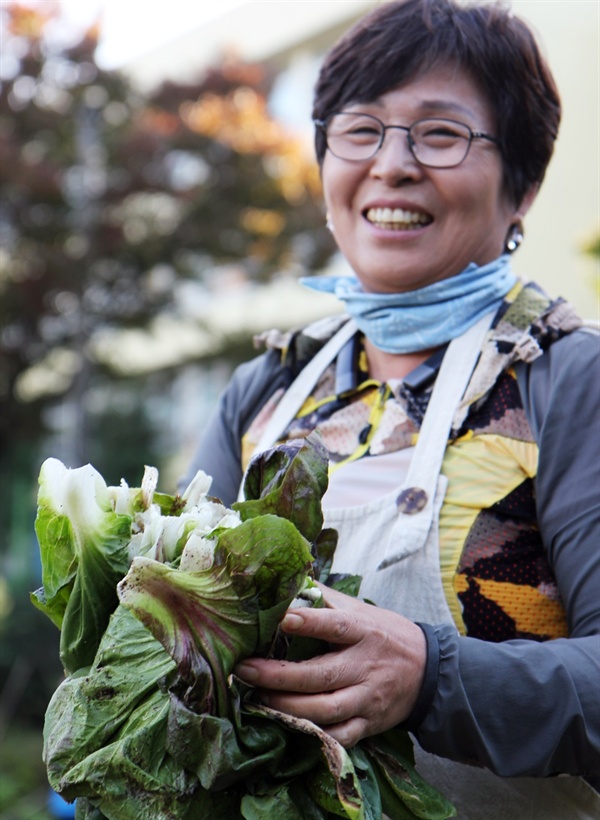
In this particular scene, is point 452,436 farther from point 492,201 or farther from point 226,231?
point 226,231

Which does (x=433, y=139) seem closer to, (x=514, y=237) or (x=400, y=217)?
(x=400, y=217)

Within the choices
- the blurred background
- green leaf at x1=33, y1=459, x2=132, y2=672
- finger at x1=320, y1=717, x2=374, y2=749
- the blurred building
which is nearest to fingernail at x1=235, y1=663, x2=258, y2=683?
finger at x1=320, y1=717, x2=374, y2=749

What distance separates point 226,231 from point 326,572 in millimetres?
9210

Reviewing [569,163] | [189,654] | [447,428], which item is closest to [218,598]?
[189,654]

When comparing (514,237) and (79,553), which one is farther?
(514,237)

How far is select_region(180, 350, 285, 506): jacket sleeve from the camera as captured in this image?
2.35 m

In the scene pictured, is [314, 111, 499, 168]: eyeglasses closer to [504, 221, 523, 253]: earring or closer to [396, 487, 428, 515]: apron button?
[504, 221, 523, 253]: earring

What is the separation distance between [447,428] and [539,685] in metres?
0.53

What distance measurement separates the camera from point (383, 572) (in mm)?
1943

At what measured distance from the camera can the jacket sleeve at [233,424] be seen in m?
2.35

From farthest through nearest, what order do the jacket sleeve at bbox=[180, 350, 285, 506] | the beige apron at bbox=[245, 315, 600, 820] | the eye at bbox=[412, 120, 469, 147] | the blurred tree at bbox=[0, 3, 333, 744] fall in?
the blurred tree at bbox=[0, 3, 333, 744]
the jacket sleeve at bbox=[180, 350, 285, 506]
the eye at bbox=[412, 120, 469, 147]
the beige apron at bbox=[245, 315, 600, 820]

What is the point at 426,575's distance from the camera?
191cm

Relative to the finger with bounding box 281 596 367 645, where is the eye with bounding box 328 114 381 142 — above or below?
above

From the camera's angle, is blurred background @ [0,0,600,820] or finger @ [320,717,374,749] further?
blurred background @ [0,0,600,820]
